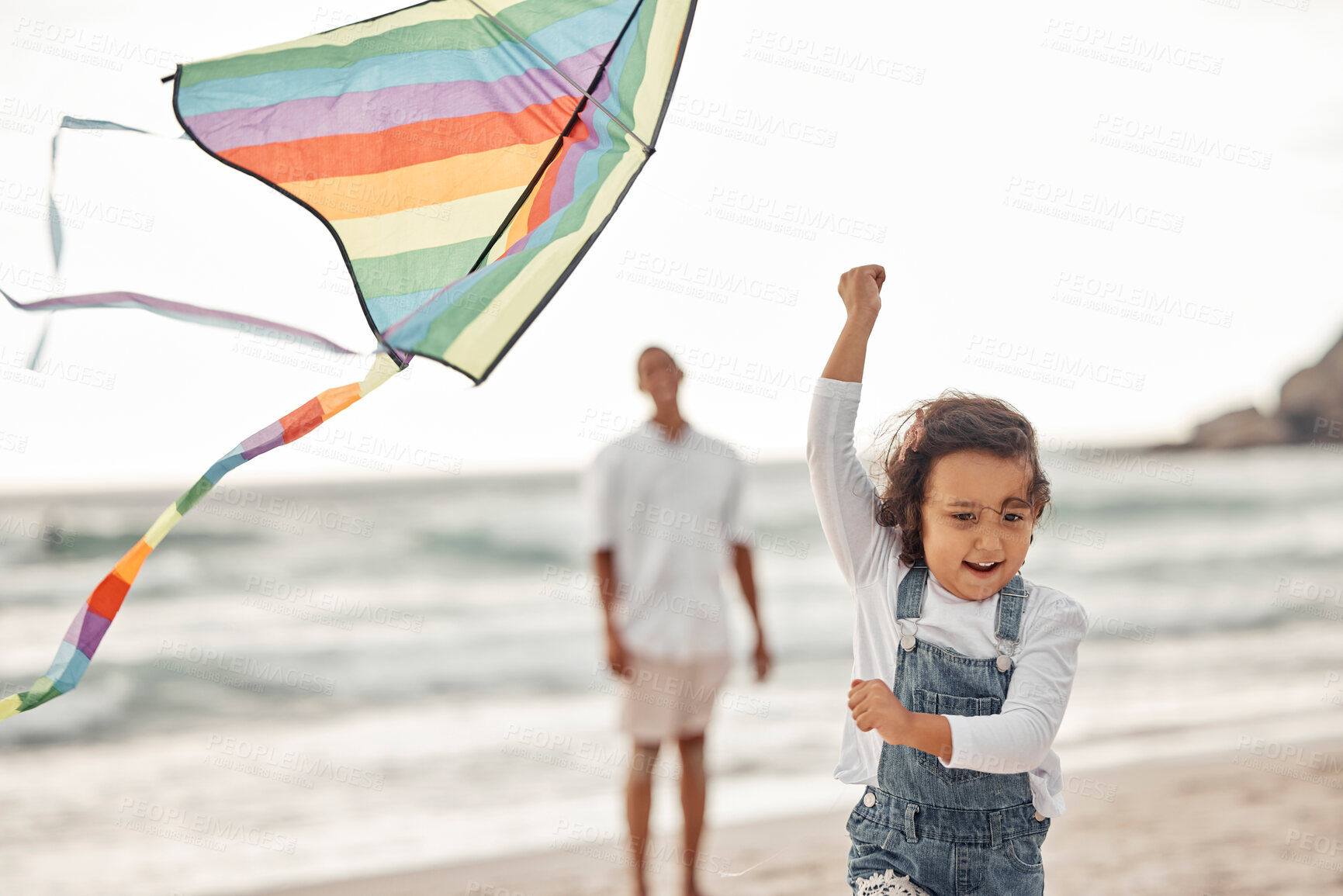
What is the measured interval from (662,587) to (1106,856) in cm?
230

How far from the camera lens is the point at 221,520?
61.7ft

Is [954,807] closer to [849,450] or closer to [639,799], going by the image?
[849,450]

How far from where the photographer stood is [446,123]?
7.46ft

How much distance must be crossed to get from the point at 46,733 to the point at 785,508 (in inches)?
699

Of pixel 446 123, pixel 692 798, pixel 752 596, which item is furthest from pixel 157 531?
pixel 752 596

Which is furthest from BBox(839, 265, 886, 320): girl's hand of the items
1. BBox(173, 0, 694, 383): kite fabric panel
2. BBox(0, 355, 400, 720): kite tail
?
BBox(0, 355, 400, 720): kite tail

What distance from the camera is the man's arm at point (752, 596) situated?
4105mm

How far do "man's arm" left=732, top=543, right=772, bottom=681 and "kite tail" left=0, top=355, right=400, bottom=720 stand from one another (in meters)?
2.47

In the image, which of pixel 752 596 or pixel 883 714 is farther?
pixel 752 596

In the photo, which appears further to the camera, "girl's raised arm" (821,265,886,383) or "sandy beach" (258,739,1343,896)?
"sandy beach" (258,739,1343,896)

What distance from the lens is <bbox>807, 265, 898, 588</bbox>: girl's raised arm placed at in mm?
1870

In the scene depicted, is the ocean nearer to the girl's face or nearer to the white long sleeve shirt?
the white long sleeve shirt

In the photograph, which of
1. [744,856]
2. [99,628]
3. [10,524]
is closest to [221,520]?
[10,524]

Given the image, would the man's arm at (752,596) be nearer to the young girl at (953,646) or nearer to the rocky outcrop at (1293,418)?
the young girl at (953,646)
